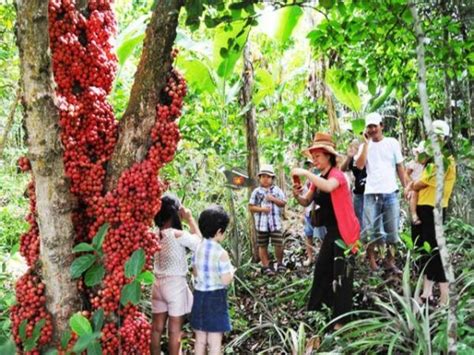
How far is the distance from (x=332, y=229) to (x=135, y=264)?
2026 millimetres

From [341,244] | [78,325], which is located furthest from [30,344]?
[341,244]

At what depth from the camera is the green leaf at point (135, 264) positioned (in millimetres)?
2178

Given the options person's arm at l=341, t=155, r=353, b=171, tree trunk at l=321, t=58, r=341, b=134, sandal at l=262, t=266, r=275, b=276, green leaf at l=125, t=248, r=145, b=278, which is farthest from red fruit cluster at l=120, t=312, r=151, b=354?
tree trunk at l=321, t=58, r=341, b=134

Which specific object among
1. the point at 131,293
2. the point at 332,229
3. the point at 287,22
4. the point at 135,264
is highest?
the point at 287,22

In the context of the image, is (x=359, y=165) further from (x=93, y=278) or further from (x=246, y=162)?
(x=93, y=278)

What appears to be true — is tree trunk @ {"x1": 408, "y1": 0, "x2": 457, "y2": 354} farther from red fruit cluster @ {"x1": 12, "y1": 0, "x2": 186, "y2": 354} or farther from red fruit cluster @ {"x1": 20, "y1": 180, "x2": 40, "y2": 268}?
red fruit cluster @ {"x1": 20, "y1": 180, "x2": 40, "y2": 268}

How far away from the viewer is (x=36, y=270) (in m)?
2.37

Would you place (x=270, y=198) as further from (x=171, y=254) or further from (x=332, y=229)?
(x=171, y=254)

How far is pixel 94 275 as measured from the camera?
225 centimetres

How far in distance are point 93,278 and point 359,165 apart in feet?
11.7

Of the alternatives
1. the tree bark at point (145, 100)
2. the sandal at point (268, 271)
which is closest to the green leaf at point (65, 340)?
the tree bark at point (145, 100)

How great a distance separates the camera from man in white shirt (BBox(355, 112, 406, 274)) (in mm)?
4965

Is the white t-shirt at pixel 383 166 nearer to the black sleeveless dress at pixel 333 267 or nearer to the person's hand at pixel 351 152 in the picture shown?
the person's hand at pixel 351 152

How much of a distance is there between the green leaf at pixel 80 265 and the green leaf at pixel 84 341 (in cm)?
29
